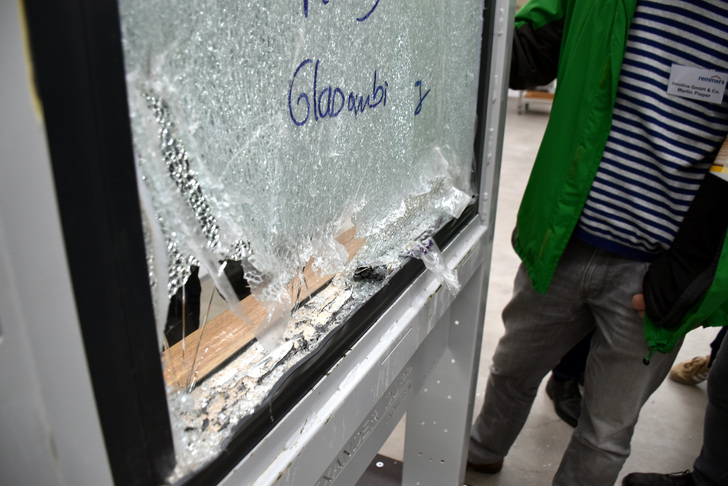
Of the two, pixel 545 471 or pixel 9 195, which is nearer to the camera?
pixel 9 195

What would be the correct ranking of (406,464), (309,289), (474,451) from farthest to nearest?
(474,451) → (406,464) → (309,289)

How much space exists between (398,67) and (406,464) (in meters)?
0.97

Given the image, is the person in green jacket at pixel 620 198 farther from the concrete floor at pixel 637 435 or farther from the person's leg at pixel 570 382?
the person's leg at pixel 570 382

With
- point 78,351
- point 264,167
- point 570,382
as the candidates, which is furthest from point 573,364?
point 78,351

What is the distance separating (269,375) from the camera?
1.51 feet

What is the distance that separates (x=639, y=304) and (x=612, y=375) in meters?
0.19

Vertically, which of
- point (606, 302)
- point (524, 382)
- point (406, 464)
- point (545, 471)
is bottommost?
point (545, 471)

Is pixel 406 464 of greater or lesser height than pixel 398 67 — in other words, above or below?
below

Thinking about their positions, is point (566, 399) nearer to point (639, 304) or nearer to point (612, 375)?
point (612, 375)

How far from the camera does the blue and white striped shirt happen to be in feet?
2.96

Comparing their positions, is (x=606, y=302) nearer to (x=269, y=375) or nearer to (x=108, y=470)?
(x=269, y=375)

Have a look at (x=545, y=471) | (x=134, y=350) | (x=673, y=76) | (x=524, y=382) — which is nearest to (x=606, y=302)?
(x=524, y=382)

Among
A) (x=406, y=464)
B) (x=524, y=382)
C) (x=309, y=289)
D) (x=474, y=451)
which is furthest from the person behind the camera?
(x=474, y=451)

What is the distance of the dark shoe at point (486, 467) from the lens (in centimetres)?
152
